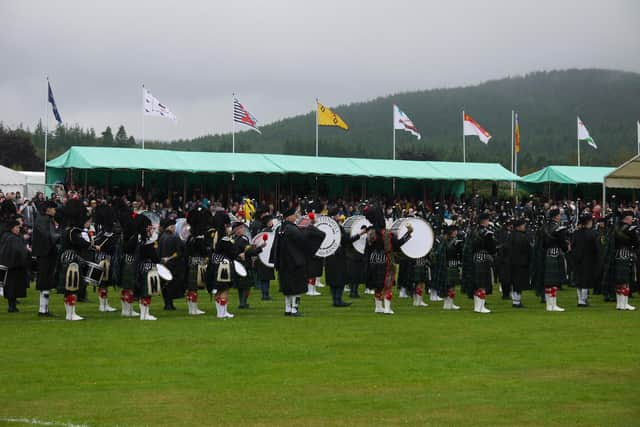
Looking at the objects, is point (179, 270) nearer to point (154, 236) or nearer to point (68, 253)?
point (154, 236)

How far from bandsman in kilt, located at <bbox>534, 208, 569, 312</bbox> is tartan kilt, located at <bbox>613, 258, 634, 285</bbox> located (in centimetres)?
93

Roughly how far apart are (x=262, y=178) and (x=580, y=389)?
34.6 m

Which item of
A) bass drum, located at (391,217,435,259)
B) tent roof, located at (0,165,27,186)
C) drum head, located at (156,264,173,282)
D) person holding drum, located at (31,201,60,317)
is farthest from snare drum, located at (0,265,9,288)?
tent roof, located at (0,165,27,186)

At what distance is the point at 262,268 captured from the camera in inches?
779

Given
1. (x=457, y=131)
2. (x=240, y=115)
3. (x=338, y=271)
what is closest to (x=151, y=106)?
(x=240, y=115)

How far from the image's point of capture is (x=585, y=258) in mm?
19031

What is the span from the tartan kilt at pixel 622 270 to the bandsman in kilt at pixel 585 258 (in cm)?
121

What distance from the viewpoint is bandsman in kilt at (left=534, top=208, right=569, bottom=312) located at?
17.2 m

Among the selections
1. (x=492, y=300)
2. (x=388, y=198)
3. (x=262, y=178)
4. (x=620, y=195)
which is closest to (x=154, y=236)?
(x=492, y=300)

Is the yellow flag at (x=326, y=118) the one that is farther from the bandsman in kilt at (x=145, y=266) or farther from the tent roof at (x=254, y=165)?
the bandsman in kilt at (x=145, y=266)

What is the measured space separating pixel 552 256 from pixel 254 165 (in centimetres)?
2485

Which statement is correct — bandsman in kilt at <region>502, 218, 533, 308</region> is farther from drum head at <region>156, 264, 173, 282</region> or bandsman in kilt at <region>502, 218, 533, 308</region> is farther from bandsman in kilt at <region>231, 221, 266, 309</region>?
drum head at <region>156, 264, 173, 282</region>

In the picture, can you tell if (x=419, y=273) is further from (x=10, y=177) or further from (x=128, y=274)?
(x=10, y=177)

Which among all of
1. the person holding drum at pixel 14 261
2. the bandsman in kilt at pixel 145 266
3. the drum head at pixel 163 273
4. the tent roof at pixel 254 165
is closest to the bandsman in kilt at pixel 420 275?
the drum head at pixel 163 273
